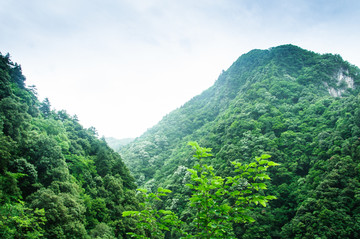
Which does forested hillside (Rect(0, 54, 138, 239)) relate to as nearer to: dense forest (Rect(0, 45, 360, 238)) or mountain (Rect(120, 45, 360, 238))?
dense forest (Rect(0, 45, 360, 238))

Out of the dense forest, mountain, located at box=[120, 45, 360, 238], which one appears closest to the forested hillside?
the dense forest

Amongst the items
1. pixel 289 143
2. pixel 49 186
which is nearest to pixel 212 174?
pixel 49 186

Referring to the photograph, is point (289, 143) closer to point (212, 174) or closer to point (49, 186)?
point (49, 186)

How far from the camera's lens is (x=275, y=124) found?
1818 inches

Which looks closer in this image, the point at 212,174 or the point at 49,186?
the point at 212,174

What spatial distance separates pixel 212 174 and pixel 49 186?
1984cm

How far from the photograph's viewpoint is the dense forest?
3.55 meters

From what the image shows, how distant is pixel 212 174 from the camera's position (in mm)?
2998

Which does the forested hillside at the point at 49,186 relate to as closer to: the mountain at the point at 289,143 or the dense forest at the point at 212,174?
the dense forest at the point at 212,174

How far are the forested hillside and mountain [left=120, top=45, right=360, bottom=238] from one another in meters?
14.1

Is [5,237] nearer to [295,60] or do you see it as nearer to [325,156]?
[325,156]

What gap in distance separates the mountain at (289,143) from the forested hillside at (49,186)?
14.1 m

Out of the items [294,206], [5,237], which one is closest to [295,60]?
[294,206]

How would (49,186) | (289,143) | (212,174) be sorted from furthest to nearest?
(289,143)
(49,186)
(212,174)
